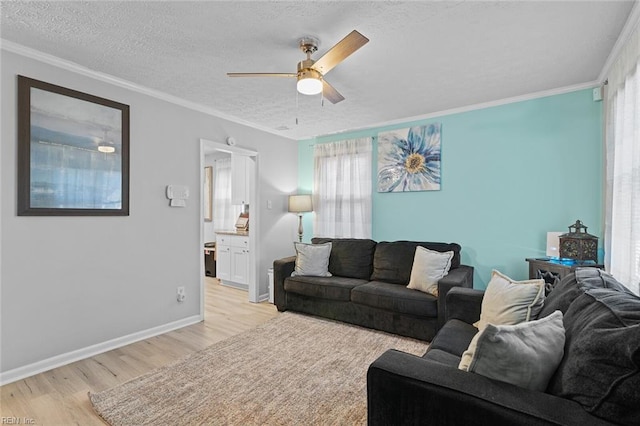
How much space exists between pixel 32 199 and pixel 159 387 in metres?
1.74

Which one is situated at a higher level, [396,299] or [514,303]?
[514,303]

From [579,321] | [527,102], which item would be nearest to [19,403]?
[579,321]

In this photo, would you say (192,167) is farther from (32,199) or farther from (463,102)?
(463,102)

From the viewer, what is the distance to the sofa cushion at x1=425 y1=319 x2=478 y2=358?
5.93ft

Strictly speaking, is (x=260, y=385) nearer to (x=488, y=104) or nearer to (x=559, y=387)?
(x=559, y=387)

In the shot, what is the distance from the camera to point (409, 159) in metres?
4.11

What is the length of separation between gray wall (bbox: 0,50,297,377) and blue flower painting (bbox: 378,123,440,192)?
2017mm

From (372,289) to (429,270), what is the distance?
61 centimetres

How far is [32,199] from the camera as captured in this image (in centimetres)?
239

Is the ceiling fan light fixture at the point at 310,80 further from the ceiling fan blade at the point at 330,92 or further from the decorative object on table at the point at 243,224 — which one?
the decorative object on table at the point at 243,224

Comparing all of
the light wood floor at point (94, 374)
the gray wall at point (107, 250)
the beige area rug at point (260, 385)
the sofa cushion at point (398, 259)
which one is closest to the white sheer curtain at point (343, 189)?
the sofa cushion at point (398, 259)

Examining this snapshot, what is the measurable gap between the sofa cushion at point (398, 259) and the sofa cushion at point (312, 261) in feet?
2.00

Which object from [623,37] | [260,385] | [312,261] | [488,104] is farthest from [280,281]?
[623,37]

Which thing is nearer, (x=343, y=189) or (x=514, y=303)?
(x=514, y=303)
